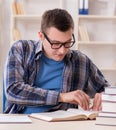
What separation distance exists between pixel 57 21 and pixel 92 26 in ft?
7.41

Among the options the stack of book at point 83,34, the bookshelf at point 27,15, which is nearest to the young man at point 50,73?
the stack of book at point 83,34

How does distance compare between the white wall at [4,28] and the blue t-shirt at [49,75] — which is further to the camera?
the white wall at [4,28]

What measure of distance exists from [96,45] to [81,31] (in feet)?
1.01

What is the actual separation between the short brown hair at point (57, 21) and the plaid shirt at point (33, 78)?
17 cm

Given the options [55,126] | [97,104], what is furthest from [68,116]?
[97,104]

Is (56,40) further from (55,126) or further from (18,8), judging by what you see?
(18,8)

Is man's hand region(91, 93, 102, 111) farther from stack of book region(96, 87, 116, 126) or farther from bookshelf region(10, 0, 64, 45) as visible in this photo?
bookshelf region(10, 0, 64, 45)

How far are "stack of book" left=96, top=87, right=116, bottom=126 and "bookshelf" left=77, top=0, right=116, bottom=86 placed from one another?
2.53 meters

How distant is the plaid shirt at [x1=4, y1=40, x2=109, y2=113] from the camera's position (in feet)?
6.16

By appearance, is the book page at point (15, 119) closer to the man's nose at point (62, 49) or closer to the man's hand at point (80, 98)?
the man's hand at point (80, 98)

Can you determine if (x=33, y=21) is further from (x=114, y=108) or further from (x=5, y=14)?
(x=114, y=108)

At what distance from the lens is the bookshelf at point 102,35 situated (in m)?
4.11

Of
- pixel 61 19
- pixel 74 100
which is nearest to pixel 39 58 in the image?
pixel 61 19

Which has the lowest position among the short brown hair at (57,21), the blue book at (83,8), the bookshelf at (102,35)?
the bookshelf at (102,35)
